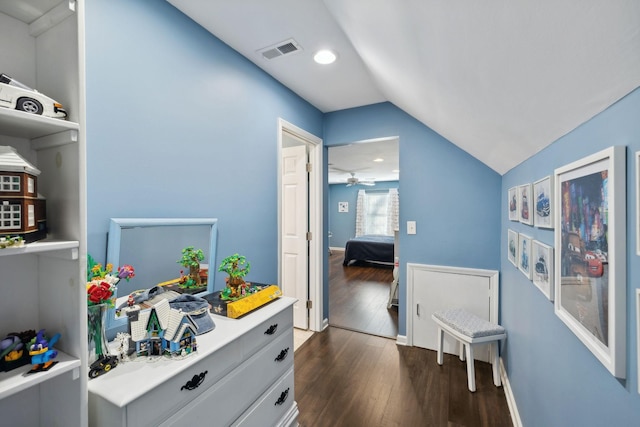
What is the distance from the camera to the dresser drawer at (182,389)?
2.86 ft

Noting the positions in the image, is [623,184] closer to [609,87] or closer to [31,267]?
[609,87]

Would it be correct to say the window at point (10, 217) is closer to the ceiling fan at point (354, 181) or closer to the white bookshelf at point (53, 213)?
the white bookshelf at point (53, 213)

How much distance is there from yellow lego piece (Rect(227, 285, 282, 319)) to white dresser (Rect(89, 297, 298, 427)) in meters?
0.04

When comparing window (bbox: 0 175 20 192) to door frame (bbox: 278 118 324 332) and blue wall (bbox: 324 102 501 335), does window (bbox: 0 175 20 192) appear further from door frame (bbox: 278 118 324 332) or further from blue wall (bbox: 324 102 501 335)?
blue wall (bbox: 324 102 501 335)

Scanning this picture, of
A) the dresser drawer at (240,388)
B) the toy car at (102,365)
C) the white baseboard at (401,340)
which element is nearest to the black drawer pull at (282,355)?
the dresser drawer at (240,388)

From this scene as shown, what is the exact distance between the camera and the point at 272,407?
4.92 feet

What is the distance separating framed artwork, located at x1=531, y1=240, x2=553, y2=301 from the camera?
3.70ft

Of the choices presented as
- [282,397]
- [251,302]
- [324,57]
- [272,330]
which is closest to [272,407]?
[282,397]

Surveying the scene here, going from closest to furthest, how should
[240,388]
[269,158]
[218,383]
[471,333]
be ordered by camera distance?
[218,383] → [240,388] → [471,333] → [269,158]

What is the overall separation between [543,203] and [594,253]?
543 millimetres

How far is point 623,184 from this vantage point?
65 centimetres

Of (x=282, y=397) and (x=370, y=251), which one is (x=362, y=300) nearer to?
(x=370, y=251)

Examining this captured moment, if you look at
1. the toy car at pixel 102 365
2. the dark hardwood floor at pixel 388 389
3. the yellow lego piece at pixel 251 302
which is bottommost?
the dark hardwood floor at pixel 388 389

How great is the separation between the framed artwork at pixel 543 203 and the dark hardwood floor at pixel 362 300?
209cm
